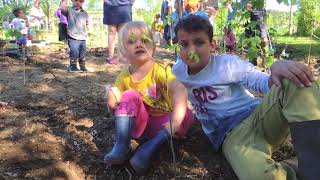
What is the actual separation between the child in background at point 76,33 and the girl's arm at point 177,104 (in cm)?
387

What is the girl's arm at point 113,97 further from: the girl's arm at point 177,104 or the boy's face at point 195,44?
the boy's face at point 195,44

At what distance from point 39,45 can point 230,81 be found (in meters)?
7.70

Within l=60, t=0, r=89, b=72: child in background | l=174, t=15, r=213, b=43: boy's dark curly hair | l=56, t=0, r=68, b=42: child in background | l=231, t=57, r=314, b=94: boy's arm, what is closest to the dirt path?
l=231, t=57, r=314, b=94: boy's arm

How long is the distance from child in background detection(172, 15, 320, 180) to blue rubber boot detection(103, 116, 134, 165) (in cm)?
44

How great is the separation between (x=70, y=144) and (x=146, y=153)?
2.20 ft

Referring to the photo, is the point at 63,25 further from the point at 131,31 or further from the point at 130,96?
the point at 130,96

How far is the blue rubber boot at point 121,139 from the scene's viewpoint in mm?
2377

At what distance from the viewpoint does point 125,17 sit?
6309 millimetres

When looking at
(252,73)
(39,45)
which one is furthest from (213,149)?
(39,45)

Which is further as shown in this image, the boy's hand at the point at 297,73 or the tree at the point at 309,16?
the tree at the point at 309,16

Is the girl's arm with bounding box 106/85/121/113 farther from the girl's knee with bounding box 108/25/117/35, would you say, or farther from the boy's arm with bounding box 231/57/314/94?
the girl's knee with bounding box 108/25/117/35

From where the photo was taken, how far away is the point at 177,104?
237 centimetres

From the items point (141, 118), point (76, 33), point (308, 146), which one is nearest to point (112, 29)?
point (76, 33)

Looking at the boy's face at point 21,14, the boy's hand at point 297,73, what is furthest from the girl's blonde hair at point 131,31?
the boy's face at point 21,14
